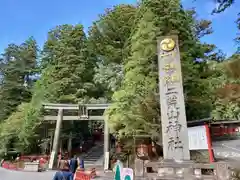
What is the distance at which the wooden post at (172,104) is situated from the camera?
9922mm

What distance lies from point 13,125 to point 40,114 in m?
3.88

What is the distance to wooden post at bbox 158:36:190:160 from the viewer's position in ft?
32.6

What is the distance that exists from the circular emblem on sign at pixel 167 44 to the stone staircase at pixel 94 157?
10455 millimetres

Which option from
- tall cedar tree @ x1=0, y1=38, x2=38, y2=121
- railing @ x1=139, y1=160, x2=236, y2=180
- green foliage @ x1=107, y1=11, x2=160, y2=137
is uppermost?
tall cedar tree @ x1=0, y1=38, x2=38, y2=121

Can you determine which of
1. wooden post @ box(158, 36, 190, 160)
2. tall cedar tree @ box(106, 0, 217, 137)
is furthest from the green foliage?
wooden post @ box(158, 36, 190, 160)

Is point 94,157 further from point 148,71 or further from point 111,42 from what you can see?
point 148,71

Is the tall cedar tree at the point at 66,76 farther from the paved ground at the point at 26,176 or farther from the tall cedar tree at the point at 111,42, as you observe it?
the paved ground at the point at 26,176

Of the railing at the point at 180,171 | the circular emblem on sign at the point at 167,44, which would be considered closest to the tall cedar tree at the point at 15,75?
the circular emblem on sign at the point at 167,44

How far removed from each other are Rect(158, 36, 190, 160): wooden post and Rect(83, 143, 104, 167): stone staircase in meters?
9.32

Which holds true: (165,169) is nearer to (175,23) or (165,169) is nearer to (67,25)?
(175,23)

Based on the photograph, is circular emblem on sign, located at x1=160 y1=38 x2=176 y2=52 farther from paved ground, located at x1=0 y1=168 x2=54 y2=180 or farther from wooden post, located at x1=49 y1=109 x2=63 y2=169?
wooden post, located at x1=49 y1=109 x2=63 y2=169

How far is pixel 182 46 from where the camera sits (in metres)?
14.1

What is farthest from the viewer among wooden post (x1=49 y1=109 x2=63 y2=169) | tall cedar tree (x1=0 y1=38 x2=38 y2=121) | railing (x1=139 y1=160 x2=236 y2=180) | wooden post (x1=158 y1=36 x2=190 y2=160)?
tall cedar tree (x1=0 y1=38 x2=38 y2=121)

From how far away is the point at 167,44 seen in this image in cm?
1146
